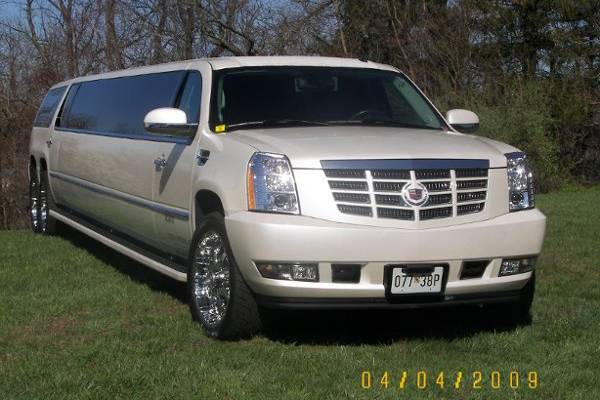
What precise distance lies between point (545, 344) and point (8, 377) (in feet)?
9.94

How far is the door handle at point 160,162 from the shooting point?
6.63 meters

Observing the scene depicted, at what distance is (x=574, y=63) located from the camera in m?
23.2

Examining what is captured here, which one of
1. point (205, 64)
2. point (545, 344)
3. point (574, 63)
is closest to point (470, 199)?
point (545, 344)

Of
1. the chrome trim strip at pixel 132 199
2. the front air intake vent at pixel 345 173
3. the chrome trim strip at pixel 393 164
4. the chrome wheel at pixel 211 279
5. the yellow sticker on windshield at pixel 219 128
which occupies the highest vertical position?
the yellow sticker on windshield at pixel 219 128

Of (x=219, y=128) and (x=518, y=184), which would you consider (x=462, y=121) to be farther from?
(x=219, y=128)

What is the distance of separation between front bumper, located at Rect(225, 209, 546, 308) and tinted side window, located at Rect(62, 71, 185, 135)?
2.06 metres

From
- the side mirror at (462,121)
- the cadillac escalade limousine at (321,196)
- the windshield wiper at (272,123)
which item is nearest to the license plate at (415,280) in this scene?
the cadillac escalade limousine at (321,196)

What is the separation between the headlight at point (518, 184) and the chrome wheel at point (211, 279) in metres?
1.76

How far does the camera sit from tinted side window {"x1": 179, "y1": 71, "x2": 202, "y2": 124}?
647cm

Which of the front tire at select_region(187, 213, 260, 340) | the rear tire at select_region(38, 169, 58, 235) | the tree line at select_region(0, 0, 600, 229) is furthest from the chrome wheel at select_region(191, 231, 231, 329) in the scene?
the tree line at select_region(0, 0, 600, 229)

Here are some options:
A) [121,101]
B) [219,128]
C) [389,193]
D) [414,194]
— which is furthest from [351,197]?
[121,101]

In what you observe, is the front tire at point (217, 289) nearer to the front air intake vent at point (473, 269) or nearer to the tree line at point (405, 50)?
the front air intake vent at point (473, 269)

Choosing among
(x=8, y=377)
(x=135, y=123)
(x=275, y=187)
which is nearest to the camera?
(x=8, y=377)

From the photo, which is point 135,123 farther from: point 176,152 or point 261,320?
point 261,320
